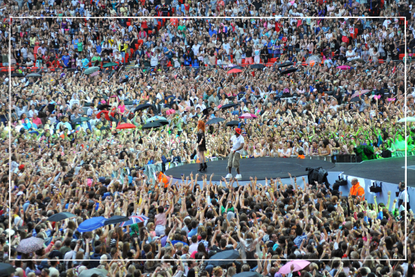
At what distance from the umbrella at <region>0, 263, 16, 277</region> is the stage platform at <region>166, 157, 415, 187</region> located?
685 centimetres

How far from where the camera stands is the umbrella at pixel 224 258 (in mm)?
7438

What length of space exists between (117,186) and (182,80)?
9.71 metres

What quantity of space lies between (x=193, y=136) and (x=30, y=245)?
367 inches

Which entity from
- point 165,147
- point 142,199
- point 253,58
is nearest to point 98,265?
point 142,199

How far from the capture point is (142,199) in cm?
1002

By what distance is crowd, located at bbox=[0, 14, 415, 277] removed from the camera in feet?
26.1

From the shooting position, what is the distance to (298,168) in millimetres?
14492

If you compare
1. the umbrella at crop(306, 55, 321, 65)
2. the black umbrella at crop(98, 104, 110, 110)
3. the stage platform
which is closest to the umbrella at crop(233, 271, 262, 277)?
the stage platform

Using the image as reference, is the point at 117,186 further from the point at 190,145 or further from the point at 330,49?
the point at 330,49

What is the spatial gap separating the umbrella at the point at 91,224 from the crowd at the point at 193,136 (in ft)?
0.55

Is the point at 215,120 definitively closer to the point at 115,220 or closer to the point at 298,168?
the point at 298,168

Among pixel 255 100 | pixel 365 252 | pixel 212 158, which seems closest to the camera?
pixel 365 252

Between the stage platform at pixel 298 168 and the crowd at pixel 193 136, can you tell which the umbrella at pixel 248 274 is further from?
the stage platform at pixel 298 168

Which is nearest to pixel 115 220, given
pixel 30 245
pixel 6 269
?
pixel 30 245
